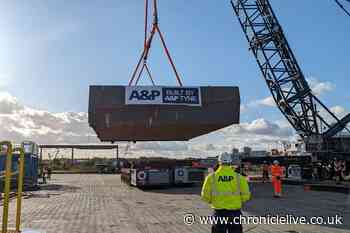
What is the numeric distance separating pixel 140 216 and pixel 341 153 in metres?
25.3

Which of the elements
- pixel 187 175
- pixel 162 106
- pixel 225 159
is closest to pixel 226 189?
pixel 225 159

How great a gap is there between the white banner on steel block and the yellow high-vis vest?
1659 centimetres

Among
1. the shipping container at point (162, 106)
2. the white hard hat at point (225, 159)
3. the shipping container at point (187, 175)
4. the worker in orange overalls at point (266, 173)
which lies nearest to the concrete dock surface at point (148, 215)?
the white hard hat at point (225, 159)

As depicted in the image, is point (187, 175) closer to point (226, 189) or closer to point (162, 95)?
point (162, 95)

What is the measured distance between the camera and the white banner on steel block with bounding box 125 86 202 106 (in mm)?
23109

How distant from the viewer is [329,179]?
32.8 m

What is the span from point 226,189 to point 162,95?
55.7ft

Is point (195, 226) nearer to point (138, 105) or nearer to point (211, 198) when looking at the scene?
point (211, 198)

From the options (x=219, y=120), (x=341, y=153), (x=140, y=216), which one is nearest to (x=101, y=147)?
(x=341, y=153)

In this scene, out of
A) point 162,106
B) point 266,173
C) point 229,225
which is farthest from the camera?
point 266,173

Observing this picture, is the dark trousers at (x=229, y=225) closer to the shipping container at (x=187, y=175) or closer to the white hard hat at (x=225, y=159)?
the white hard hat at (x=225, y=159)

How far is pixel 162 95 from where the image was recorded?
23.3 metres

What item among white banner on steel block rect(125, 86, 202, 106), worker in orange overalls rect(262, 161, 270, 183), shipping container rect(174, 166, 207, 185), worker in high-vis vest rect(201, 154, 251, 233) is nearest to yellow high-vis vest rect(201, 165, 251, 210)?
worker in high-vis vest rect(201, 154, 251, 233)

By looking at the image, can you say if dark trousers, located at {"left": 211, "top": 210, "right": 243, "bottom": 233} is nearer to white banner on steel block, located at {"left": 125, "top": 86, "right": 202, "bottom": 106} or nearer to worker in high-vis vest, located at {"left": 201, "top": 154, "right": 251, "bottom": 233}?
worker in high-vis vest, located at {"left": 201, "top": 154, "right": 251, "bottom": 233}
